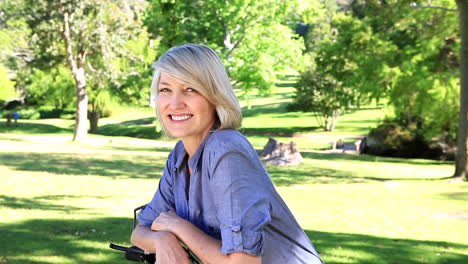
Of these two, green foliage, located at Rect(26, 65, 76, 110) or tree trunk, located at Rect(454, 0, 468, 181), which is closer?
tree trunk, located at Rect(454, 0, 468, 181)

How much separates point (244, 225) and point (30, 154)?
22272mm

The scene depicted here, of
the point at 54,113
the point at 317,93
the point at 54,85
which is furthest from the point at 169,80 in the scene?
the point at 54,113

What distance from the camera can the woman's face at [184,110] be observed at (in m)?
2.49

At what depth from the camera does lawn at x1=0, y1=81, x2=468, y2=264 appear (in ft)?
24.6

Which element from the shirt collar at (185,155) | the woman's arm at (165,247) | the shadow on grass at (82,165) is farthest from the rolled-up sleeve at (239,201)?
the shadow on grass at (82,165)

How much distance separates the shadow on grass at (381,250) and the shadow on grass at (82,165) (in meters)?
9.38

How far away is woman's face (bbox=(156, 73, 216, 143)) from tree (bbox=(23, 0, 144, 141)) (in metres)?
28.2

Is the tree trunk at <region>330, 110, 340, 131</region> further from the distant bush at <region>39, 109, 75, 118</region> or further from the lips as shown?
the lips

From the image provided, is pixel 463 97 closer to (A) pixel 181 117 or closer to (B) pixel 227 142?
(A) pixel 181 117

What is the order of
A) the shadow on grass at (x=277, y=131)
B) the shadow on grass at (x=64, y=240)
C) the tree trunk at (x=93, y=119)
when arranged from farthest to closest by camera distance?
the shadow on grass at (x=277, y=131), the tree trunk at (x=93, y=119), the shadow on grass at (x=64, y=240)

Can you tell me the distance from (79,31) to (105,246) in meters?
26.4

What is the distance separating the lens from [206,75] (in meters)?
2.36

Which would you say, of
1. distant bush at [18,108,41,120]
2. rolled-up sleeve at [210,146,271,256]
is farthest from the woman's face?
distant bush at [18,108,41,120]

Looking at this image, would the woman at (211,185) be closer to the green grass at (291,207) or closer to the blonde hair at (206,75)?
the blonde hair at (206,75)
